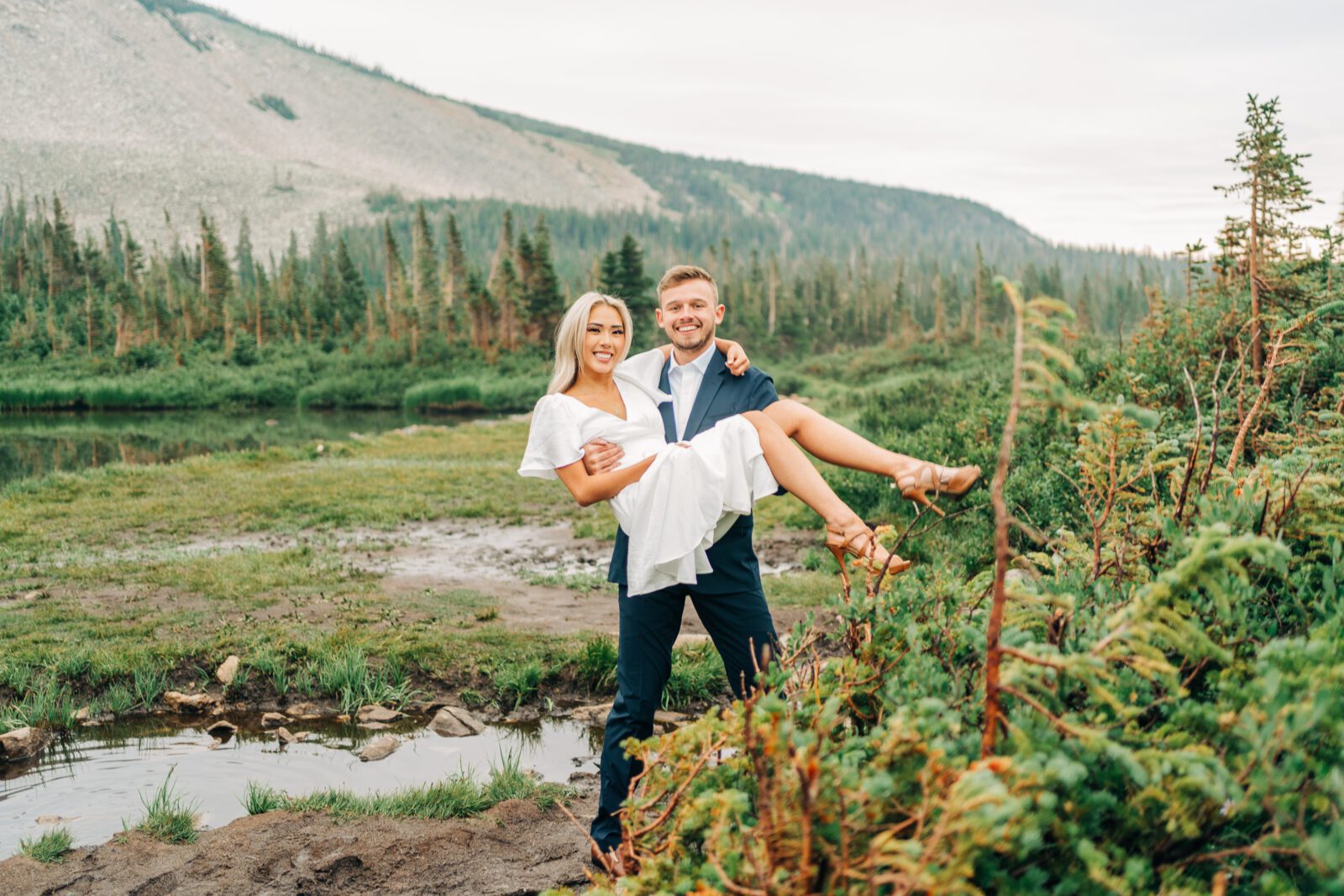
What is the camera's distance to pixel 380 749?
5.83 meters

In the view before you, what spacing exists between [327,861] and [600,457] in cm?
227

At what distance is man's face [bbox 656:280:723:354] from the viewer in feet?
13.1

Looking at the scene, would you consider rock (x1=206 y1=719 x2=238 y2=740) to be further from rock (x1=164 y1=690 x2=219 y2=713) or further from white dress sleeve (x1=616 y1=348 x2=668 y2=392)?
white dress sleeve (x1=616 y1=348 x2=668 y2=392)

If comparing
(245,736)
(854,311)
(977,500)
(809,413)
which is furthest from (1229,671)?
(854,311)

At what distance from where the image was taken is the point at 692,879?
1.98m

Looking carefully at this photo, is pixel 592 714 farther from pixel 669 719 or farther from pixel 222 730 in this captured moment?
pixel 222 730

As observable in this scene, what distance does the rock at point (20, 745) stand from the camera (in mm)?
5711

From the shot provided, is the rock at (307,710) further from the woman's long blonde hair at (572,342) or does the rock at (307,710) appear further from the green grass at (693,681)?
the woman's long blonde hair at (572,342)

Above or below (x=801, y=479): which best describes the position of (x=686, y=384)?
above

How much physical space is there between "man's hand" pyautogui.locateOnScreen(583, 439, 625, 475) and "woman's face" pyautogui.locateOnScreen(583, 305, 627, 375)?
40cm

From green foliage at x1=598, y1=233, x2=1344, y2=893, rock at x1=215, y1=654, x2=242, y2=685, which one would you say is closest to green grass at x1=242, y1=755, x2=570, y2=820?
rock at x1=215, y1=654, x2=242, y2=685

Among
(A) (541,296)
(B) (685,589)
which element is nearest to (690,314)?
(B) (685,589)

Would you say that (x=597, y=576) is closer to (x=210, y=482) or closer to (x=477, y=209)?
(x=210, y=482)

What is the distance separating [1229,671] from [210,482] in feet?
59.2
